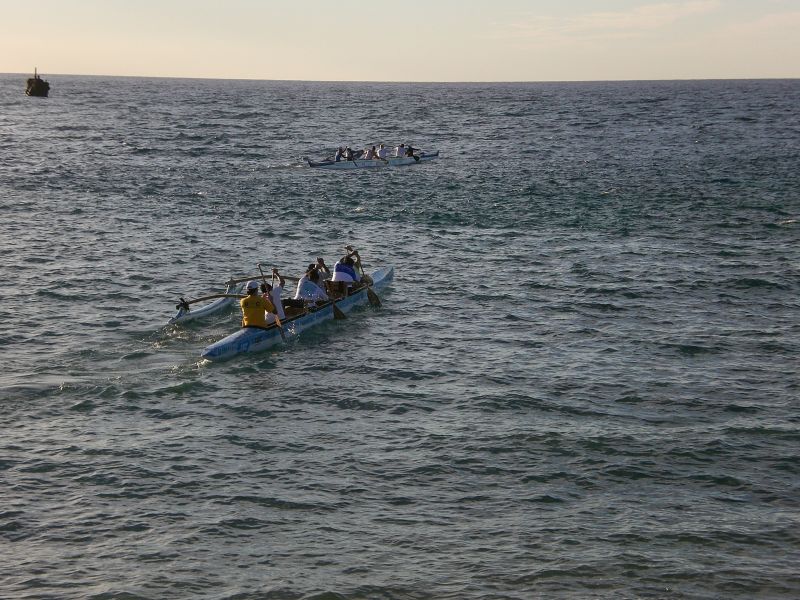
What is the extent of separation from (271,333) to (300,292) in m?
2.65

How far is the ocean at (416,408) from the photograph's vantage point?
13922 mm

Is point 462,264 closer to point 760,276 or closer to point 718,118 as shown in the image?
point 760,276

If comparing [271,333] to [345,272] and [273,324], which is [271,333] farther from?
[345,272]

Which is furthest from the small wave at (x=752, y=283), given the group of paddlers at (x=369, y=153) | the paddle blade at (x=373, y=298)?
the group of paddlers at (x=369, y=153)

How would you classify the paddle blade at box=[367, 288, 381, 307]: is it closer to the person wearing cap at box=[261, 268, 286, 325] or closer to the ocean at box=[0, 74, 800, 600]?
the ocean at box=[0, 74, 800, 600]

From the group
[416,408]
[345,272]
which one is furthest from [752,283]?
[416,408]

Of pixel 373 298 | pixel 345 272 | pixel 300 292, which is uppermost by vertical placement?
pixel 345 272

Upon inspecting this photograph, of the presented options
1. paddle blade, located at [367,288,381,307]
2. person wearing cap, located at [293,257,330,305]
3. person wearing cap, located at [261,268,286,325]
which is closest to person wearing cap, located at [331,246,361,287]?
paddle blade, located at [367,288,381,307]

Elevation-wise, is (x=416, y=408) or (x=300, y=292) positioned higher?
(x=300, y=292)

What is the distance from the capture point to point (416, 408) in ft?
66.1

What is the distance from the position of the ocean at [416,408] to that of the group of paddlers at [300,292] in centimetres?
102

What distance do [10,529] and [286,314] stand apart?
1183 cm

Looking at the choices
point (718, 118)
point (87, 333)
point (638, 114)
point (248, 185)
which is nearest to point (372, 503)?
point (87, 333)

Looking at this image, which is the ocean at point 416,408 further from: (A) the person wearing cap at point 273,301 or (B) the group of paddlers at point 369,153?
(B) the group of paddlers at point 369,153
